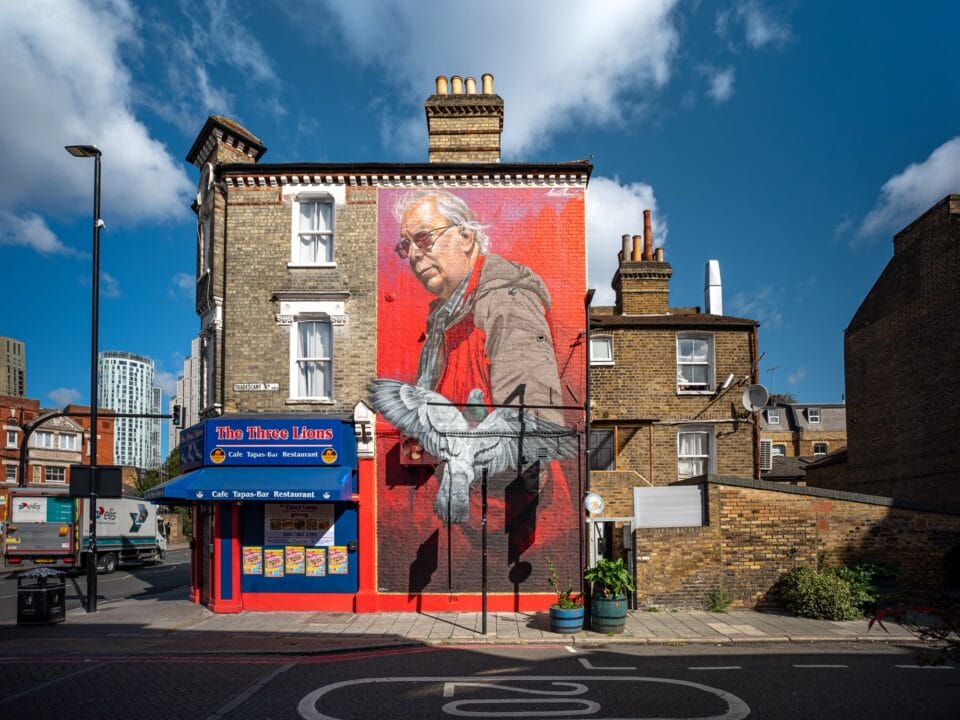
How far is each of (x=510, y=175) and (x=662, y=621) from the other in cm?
1084

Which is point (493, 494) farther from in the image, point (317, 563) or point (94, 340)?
point (94, 340)

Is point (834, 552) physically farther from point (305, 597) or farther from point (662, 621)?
point (305, 597)

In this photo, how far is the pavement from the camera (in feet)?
42.7

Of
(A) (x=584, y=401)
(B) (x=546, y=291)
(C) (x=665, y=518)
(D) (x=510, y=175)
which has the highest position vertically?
(D) (x=510, y=175)

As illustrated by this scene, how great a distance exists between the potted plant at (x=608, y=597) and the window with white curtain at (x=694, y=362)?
7978 millimetres

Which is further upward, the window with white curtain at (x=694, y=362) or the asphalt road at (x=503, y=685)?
the window with white curtain at (x=694, y=362)

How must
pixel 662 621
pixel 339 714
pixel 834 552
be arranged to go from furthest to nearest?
pixel 834 552 → pixel 662 621 → pixel 339 714

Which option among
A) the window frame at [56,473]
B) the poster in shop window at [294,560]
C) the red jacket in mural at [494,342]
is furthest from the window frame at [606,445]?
the window frame at [56,473]

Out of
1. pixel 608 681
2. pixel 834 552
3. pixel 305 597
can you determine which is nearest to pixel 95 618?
pixel 305 597

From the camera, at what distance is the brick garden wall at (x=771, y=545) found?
15.9 m

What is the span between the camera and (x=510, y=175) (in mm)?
17266

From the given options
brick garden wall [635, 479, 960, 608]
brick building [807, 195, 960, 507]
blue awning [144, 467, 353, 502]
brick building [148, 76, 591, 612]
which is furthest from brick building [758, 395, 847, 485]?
blue awning [144, 467, 353, 502]

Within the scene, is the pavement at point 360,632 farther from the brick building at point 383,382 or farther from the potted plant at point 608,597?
the brick building at point 383,382

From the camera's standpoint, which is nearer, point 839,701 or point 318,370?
point 839,701
